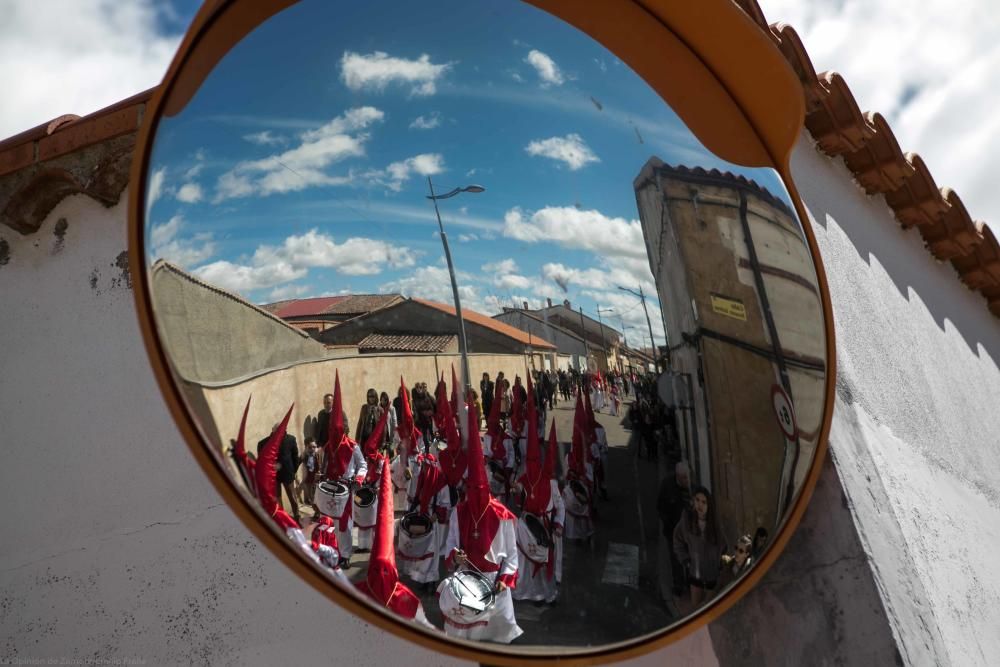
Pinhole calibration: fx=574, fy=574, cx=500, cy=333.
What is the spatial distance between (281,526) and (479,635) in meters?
0.36

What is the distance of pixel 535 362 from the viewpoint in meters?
0.87

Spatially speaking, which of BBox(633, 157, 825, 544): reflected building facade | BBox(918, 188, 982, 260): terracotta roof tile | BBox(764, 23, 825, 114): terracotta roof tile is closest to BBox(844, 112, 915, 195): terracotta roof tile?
BBox(764, 23, 825, 114): terracotta roof tile

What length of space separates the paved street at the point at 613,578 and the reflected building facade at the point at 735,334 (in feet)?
0.32

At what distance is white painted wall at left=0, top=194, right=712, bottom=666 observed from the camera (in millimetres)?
1801

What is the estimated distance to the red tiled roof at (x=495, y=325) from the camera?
82cm

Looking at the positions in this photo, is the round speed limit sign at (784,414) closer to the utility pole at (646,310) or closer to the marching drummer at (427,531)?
the utility pole at (646,310)

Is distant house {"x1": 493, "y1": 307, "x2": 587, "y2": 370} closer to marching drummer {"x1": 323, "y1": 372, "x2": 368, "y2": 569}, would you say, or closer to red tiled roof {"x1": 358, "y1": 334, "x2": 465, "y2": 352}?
red tiled roof {"x1": 358, "y1": 334, "x2": 465, "y2": 352}

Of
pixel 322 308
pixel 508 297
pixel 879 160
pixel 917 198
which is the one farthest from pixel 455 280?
pixel 917 198

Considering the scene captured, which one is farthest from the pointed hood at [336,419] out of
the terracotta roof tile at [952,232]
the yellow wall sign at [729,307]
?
the terracotta roof tile at [952,232]

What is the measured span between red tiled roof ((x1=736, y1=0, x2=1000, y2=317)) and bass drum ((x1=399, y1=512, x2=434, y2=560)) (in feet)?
Result: 3.97

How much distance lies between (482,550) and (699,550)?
0.36 meters

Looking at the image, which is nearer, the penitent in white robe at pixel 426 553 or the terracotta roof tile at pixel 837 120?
the penitent in white robe at pixel 426 553

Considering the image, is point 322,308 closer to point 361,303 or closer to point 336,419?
point 361,303

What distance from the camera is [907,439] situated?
1438 millimetres
